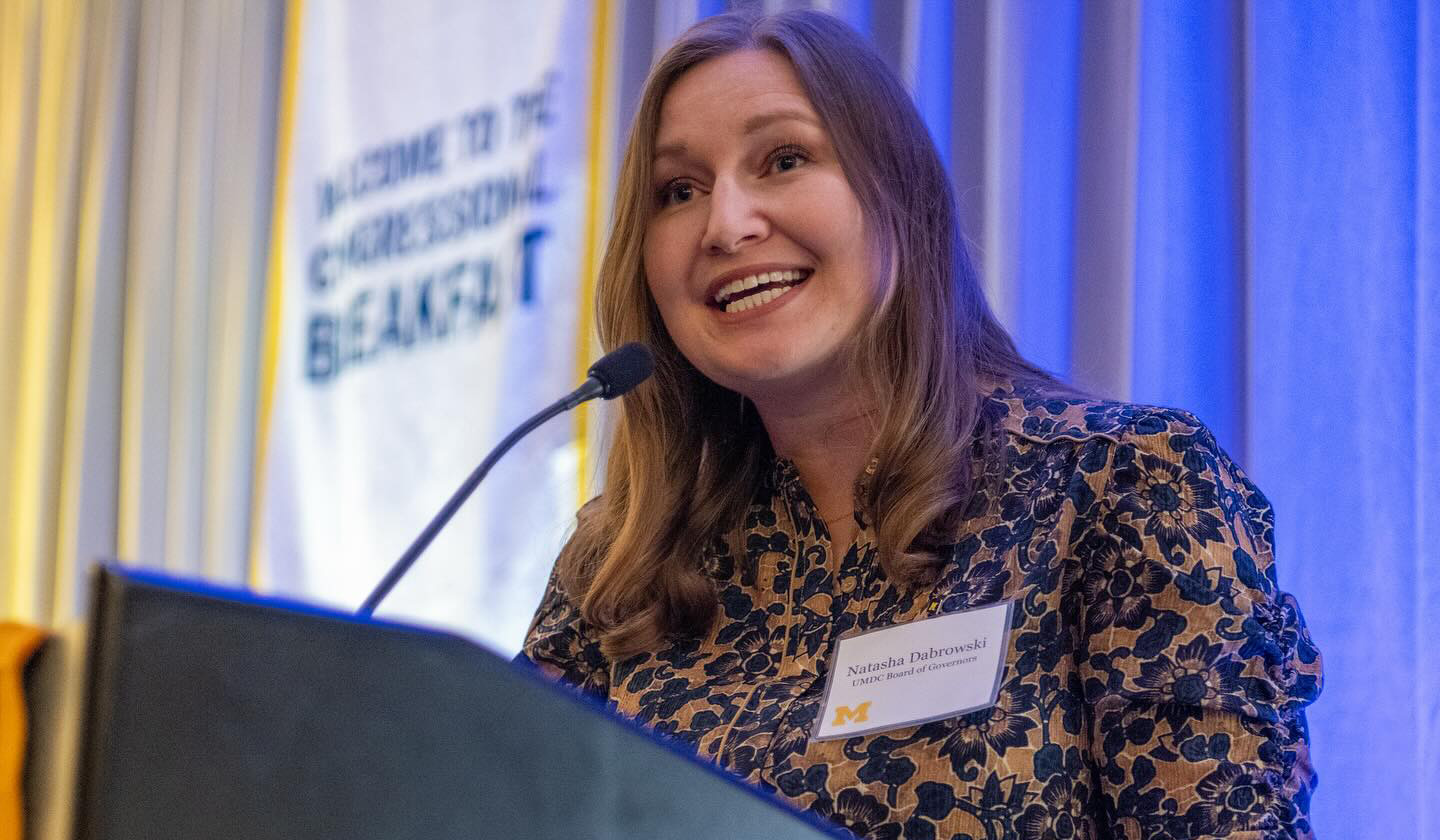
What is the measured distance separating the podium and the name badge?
73cm

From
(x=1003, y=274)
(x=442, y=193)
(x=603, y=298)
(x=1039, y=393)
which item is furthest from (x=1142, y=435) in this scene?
(x=442, y=193)

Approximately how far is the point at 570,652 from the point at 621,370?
0.36 m

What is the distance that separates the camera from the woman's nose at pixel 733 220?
1.56m

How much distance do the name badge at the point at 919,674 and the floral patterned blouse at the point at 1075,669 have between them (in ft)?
0.05

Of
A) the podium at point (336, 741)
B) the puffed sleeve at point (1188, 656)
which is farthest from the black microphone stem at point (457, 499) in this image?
the podium at point (336, 741)

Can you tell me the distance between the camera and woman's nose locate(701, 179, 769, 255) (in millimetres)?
1560

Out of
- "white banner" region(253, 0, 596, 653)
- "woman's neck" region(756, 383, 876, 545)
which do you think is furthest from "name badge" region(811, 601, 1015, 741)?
"white banner" region(253, 0, 596, 653)

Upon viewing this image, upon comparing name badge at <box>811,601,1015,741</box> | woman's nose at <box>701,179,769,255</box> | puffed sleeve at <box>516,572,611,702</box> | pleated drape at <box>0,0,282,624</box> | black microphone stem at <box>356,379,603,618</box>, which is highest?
pleated drape at <box>0,0,282,624</box>

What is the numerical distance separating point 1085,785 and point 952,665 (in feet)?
0.50

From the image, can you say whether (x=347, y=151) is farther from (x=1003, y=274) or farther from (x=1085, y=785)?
(x=1085, y=785)

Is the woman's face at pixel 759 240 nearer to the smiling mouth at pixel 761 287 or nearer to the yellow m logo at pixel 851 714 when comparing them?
the smiling mouth at pixel 761 287

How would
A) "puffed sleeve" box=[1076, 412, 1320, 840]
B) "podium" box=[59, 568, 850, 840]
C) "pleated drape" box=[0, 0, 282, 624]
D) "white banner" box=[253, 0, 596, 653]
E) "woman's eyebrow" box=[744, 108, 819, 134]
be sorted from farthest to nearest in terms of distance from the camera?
"pleated drape" box=[0, 0, 282, 624]
"white banner" box=[253, 0, 596, 653]
"woman's eyebrow" box=[744, 108, 819, 134]
"puffed sleeve" box=[1076, 412, 1320, 840]
"podium" box=[59, 568, 850, 840]

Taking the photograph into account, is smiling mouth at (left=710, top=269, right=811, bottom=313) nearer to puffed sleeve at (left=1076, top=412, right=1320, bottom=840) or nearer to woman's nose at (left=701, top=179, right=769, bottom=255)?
woman's nose at (left=701, top=179, right=769, bottom=255)

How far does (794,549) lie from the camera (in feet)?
5.20
